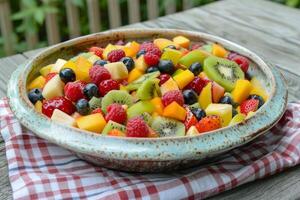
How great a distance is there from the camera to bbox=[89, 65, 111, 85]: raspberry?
107 centimetres

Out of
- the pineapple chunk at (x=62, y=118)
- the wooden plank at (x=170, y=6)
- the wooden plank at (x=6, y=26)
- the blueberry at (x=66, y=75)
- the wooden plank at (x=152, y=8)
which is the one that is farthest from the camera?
the wooden plank at (x=170, y=6)

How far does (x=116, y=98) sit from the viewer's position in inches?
40.4

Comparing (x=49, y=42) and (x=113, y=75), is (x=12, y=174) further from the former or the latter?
(x=49, y=42)

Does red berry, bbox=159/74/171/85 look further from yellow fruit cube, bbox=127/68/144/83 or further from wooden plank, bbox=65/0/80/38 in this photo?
wooden plank, bbox=65/0/80/38

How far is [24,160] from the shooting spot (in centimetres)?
103

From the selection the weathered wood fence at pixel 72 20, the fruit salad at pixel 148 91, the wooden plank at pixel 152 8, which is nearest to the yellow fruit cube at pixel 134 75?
the fruit salad at pixel 148 91

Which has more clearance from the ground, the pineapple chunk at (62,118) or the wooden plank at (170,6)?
the pineapple chunk at (62,118)

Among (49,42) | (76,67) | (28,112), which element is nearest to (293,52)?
(76,67)

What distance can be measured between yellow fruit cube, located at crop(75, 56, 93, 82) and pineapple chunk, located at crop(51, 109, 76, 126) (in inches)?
5.2

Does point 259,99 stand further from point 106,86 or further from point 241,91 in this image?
point 106,86

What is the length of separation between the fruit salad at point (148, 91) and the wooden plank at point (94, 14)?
1214 millimetres

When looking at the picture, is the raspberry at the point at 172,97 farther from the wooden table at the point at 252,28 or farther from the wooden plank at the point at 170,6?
the wooden plank at the point at 170,6

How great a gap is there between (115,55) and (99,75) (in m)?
0.11

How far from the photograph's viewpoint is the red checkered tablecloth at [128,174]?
935 mm
